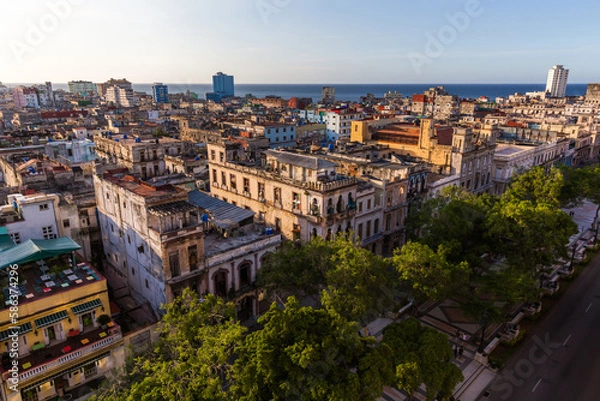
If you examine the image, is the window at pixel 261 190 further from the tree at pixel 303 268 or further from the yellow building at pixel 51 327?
the yellow building at pixel 51 327

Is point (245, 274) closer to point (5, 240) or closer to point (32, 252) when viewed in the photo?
point (32, 252)

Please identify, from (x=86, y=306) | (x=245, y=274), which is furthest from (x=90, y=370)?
(x=245, y=274)

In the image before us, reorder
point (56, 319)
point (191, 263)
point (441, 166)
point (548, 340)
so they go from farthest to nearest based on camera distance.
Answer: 1. point (441, 166)
2. point (548, 340)
3. point (191, 263)
4. point (56, 319)

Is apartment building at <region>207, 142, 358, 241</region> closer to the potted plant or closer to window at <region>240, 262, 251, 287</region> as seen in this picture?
window at <region>240, 262, 251, 287</region>

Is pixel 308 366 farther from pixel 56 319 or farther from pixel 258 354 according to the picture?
pixel 56 319

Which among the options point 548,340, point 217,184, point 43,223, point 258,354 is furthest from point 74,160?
point 548,340
